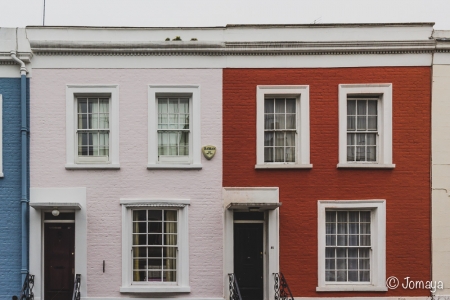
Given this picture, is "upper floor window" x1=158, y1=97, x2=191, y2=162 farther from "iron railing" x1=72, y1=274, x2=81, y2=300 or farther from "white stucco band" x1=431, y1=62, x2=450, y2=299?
"white stucco band" x1=431, y1=62, x2=450, y2=299

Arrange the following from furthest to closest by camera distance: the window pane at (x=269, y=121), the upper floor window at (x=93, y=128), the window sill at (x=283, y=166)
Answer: the window pane at (x=269, y=121)
the upper floor window at (x=93, y=128)
the window sill at (x=283, y=166)

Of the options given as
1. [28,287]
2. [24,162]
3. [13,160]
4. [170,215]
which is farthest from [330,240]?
[13,160]

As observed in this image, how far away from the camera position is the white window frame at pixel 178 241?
9.97 meters

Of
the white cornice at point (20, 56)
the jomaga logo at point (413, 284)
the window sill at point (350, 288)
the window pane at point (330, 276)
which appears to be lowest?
the window sill at point (350, 288)

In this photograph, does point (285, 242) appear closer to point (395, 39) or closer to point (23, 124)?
point (395, 39)

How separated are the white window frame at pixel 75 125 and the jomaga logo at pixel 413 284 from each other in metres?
7.11

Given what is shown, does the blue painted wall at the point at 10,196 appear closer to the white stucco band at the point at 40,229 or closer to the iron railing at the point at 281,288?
the white stucco band at the point at 40,229

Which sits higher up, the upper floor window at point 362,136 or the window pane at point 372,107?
the window pane at point 372,107

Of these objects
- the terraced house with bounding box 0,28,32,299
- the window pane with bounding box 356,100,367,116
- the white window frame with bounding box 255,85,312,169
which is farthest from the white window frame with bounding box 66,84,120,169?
the window pane with bounding box 356,100,367,116

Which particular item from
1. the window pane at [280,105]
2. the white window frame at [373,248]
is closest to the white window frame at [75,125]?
the window pane at [280,105]

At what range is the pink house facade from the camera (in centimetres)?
1003

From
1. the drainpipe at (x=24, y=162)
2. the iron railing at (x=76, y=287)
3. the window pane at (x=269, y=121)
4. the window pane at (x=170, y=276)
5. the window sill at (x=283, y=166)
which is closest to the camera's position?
the iron railing at (x=76, y=287)

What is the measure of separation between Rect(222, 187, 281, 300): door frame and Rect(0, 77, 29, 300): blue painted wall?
16.1 ft

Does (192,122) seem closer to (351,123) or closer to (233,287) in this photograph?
(351,123)
